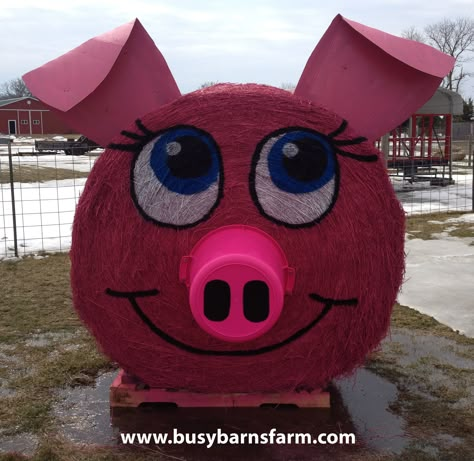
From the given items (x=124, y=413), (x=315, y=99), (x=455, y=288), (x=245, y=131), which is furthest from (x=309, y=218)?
(x=455, y=288)

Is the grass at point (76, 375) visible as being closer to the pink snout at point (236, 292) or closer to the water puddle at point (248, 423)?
the water puddle at point (248, 423)

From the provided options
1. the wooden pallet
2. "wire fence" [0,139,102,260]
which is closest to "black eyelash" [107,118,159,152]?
the wooden pallet

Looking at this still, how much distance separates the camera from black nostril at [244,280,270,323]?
2.73 metres

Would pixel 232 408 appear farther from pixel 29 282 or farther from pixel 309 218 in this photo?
pixel 29 282

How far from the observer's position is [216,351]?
10.3 ft

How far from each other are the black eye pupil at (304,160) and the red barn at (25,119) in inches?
2174

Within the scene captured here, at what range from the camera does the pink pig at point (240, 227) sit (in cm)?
302

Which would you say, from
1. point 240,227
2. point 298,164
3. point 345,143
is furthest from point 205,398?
point 345,143

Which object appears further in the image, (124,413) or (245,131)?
(124,413)

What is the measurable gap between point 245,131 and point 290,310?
0.90 m

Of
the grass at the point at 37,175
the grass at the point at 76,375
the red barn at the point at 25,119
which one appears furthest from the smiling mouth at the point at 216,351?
the red barn at the point at 25,119

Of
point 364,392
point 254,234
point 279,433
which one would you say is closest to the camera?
point 254,234

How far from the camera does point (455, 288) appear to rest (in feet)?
19.5

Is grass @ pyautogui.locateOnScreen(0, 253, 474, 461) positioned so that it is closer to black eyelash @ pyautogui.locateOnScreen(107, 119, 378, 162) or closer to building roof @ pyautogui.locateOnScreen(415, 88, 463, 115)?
black eyelash @ pyautogui.locateOnScreen(107, 119, 378, 162)
